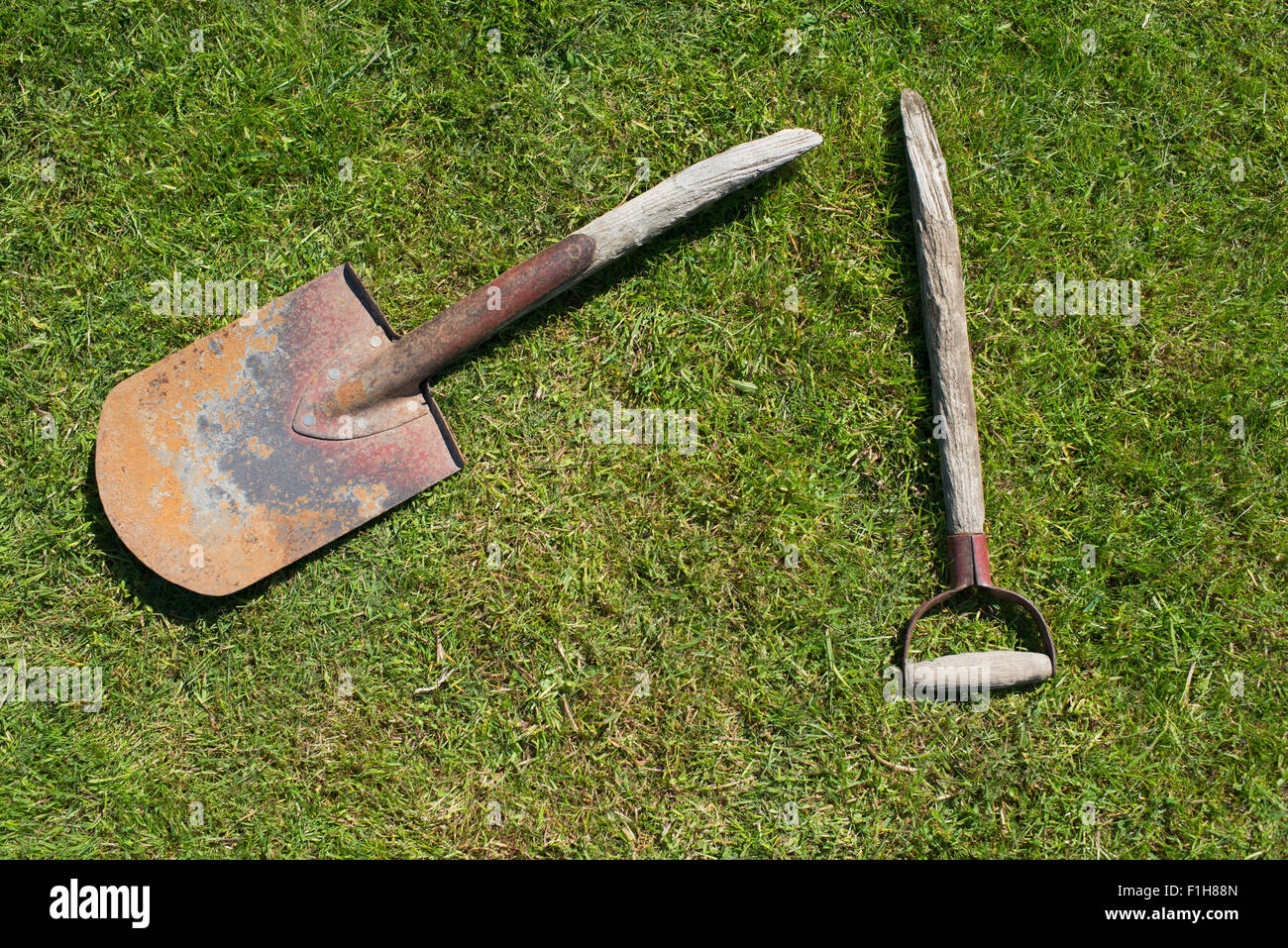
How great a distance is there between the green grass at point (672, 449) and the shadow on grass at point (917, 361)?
0.9 inches

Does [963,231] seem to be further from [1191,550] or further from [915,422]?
[1191,550]

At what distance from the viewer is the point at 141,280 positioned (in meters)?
3.21

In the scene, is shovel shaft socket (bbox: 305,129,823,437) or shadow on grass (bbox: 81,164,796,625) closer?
shovel shaft socket (bbox: 305,129,823,437)

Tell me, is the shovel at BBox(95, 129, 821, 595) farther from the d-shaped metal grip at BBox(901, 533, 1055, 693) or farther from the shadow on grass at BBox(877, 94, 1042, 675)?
the d-shaped metal grip at BBox(901, 533, 1055, 693)

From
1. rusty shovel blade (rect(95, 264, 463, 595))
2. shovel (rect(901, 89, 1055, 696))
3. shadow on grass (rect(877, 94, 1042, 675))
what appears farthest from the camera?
shadow on grass (rect(877, 94, 1042, 675))

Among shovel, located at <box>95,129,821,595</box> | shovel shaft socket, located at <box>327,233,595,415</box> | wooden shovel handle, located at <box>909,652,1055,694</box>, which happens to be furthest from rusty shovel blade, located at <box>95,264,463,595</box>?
wooden shovel handle, located at <box>909,652,1055,694</box>

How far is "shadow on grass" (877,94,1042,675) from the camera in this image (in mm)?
3186

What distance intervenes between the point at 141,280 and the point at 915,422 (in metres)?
3.22

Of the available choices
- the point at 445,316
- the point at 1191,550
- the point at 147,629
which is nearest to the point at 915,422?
the point at 1191,550

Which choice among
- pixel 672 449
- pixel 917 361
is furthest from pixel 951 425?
pixel 672 449

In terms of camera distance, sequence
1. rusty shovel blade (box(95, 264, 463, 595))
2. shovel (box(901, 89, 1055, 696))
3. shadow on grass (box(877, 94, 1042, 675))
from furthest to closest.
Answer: shadow on grass (box(877, 94, 1042, 675)), shovel (box(901, 89, 1055, 696)), rusty shovel blade (box(95, 264, 463, 595))

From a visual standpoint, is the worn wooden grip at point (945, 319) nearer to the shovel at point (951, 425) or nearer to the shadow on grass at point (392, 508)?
the shovel at point (951, 425)

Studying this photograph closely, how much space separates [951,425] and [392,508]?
7.31ft

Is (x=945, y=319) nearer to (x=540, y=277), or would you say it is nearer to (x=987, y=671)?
(x=987, y=671)
